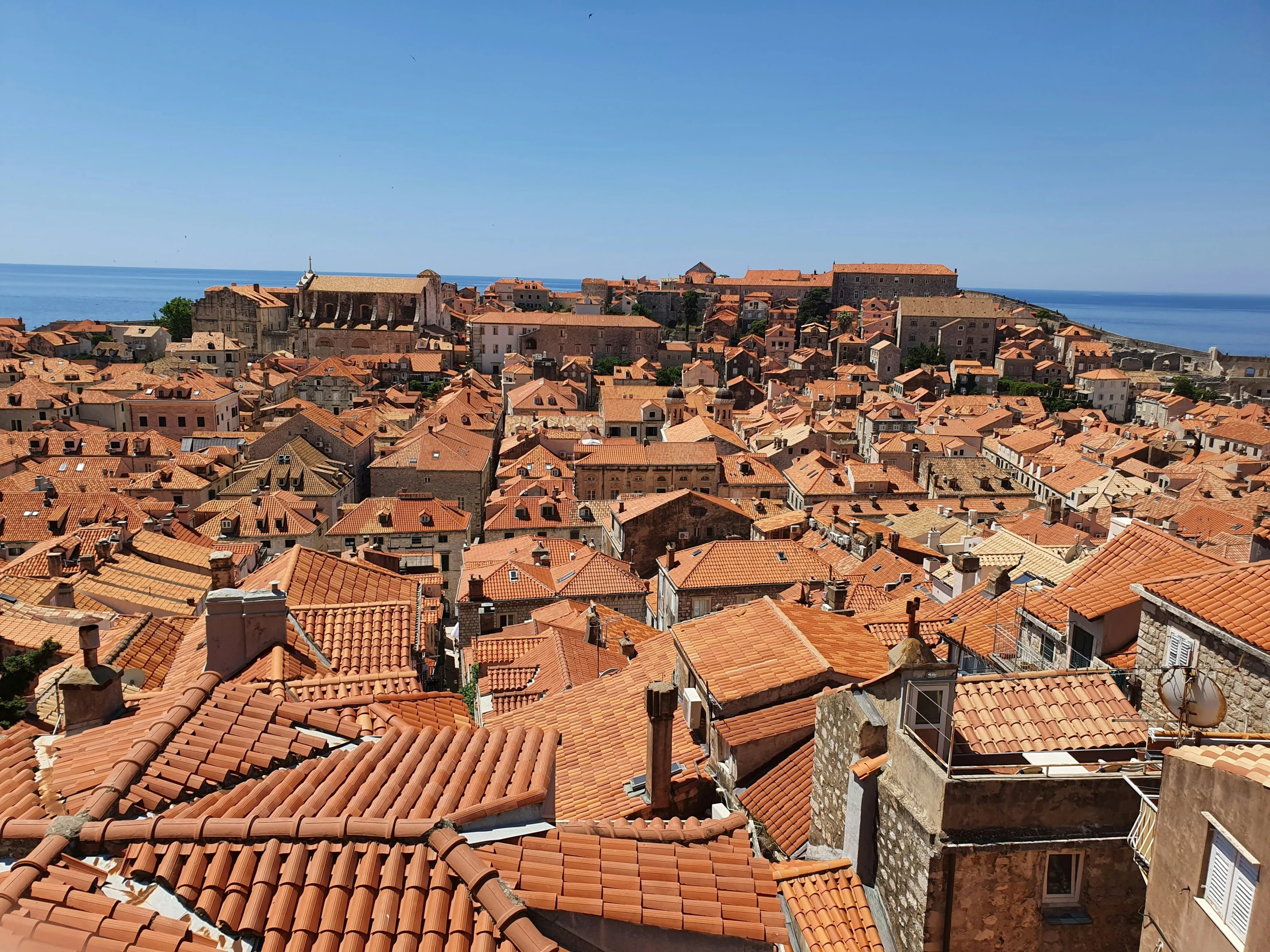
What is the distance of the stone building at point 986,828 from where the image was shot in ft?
20.7

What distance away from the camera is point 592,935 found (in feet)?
14.3

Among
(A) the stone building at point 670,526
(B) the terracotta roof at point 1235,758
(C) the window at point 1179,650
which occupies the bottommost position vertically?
(A) the stone building at point 670,526

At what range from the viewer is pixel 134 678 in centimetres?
1230

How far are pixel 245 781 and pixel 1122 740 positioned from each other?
6.57 meters

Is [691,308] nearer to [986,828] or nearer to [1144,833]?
[986,828]

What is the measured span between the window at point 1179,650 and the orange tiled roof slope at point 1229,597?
25 cm

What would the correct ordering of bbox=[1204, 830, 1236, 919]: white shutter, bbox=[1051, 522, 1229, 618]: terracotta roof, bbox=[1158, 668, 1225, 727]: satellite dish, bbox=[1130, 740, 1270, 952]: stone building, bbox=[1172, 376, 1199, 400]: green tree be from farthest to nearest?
1. bbox=[1172, 376, 1199, 400]: green tree
2. bbox=[1051, 522, 1229, 618]: terracotta roof
3. bbox=[1158, 668, 1225, 727]: satellite dish
4. bbox=[1204, 830, 1236, 919]: white shutter
5. bbox=[1130, 740, 1270, 952]: stone building

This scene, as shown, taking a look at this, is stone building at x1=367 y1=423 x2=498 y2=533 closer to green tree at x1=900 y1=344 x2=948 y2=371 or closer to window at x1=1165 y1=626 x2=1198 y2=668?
window at x1=1165 y1=626 x2=1198 y2=668

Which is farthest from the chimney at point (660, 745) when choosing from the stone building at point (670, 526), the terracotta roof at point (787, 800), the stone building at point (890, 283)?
the stone building at point (890, 283)

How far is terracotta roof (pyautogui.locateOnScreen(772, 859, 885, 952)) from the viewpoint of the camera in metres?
6.89

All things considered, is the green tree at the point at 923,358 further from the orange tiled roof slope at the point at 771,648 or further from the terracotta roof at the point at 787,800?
the terracotta roof at the point at 787,800

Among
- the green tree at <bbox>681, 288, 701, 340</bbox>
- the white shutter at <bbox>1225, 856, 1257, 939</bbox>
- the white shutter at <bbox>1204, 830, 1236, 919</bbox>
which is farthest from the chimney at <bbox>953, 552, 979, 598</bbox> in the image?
the green tree at <bbox>681, 288, 701, 340</bbox>

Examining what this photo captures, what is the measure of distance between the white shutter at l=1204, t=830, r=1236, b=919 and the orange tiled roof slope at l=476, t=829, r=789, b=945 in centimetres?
229

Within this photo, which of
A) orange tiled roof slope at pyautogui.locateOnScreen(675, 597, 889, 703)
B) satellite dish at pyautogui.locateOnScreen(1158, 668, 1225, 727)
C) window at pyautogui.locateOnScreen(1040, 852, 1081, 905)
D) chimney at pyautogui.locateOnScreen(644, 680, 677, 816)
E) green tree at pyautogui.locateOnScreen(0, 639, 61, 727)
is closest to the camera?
satellite dish at pyautogui.locateOnScreen(1158, 668, 1225, 727)
